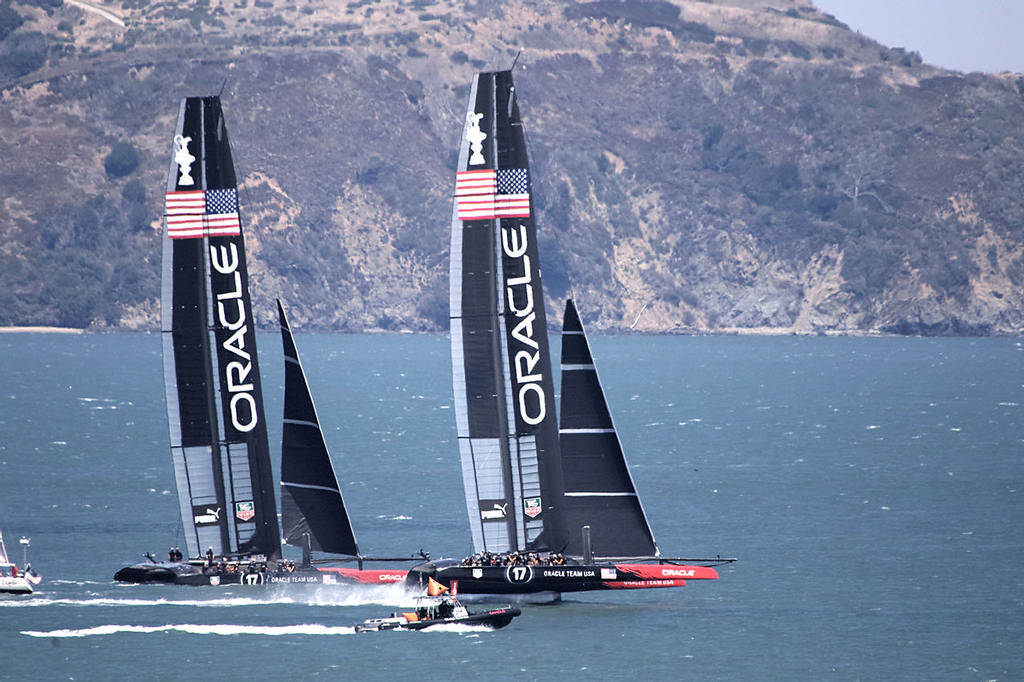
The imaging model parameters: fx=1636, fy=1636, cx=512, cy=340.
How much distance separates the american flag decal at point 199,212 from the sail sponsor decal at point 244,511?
6.92 metres

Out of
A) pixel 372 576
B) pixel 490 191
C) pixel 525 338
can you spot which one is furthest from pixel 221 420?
pixel 490 191

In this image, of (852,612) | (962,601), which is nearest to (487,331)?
(852,612)

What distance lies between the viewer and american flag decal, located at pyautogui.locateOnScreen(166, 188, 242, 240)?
4081 centimetres

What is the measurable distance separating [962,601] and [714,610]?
25.2ft

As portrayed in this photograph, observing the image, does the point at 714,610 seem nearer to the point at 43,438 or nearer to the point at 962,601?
the point at 962,601

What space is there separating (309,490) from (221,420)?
290cm

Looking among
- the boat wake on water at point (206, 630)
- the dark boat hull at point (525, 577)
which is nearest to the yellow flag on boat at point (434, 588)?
the dark boat hull at point (525, 577)

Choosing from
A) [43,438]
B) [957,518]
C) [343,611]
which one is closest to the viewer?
[343,611]

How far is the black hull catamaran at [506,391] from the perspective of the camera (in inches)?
1566

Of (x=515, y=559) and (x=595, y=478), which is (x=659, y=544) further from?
(x=515, y=559)

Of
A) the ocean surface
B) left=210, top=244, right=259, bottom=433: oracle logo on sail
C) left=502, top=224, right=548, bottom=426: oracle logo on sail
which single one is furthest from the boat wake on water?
→ left=502, top=224, right=548, bottom=426: oracle logo on sail

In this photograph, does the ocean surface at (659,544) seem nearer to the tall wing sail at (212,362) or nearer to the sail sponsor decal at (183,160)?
the tall wing sail at (212,362)

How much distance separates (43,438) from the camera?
89.8 m

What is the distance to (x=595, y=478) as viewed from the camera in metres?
41.3
